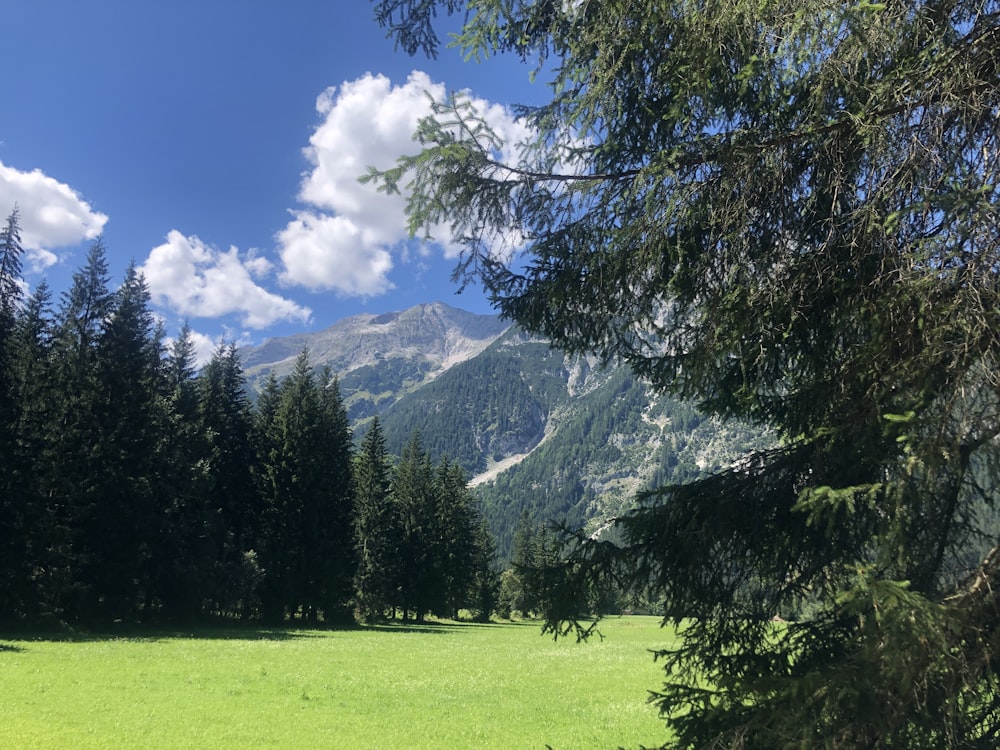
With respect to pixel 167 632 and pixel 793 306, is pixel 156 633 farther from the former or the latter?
pixel 793 306

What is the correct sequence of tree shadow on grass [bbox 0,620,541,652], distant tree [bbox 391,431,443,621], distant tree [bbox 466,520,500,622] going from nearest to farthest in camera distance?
tree shadow on grass [bbox 0,620,541,652], distant tree [bbox 391,431,443,621], distant tree [bbox 466,520,500,622]

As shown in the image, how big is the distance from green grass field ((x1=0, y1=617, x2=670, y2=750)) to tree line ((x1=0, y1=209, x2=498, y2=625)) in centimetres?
507

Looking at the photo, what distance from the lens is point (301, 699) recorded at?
45.1 feet

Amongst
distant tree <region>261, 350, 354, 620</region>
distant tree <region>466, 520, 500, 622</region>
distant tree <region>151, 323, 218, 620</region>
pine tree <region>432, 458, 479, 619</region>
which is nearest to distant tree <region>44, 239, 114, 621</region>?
distant tree <region>151, 323, 218, 620</region>

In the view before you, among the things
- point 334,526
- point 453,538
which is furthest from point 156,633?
point 453,538

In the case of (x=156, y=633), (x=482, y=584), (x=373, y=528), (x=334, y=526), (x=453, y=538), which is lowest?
(x=482, y=584)

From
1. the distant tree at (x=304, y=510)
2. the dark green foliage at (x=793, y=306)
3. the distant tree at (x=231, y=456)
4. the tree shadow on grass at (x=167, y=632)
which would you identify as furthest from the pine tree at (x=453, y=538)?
the dark green foliage at (x=793, y=306)

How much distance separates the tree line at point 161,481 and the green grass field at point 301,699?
200 inches

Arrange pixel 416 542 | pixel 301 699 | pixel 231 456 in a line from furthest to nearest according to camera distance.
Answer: pixel 416 542 < pixel 231 456 < pixel 301 699

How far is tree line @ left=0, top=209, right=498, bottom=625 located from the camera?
25125 mm

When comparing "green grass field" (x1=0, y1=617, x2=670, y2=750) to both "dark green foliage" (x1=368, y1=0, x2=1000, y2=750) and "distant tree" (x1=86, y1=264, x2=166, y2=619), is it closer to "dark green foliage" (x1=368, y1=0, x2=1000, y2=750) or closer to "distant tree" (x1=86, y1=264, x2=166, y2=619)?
"distant tree" (x1=86, y1=264, x2=166, y2=619)

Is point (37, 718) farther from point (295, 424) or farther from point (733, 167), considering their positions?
point (295, 424)

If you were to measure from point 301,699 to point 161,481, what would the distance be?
20132 mm

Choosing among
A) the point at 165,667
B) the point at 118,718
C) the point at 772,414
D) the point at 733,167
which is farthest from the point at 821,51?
the point at 165,667
